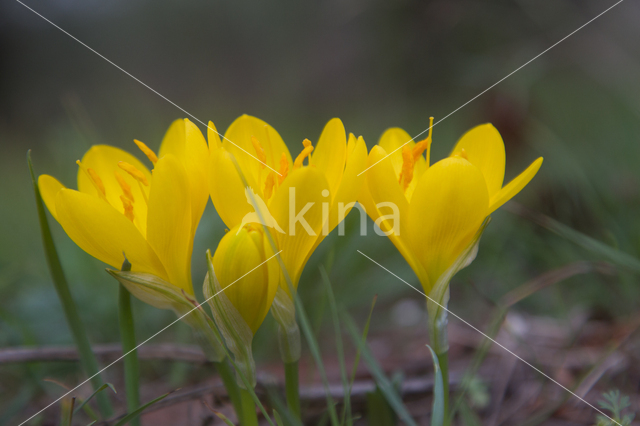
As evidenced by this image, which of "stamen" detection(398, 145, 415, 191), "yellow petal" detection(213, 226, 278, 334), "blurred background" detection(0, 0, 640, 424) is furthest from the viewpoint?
"blurred background" detection(0, 0, 640, 424)

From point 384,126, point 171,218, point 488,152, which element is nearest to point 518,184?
point 488,152

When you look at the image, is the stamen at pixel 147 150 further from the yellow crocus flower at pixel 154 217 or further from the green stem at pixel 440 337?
the green stem at pixel 440 337

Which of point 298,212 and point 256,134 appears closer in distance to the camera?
point 298,212

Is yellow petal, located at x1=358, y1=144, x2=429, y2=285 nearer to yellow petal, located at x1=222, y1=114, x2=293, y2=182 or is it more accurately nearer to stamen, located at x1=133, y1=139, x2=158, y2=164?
yellow petal, located at x1=222, y1=114, x2=293, y2=182

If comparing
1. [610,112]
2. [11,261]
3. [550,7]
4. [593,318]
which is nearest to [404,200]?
[593,318]

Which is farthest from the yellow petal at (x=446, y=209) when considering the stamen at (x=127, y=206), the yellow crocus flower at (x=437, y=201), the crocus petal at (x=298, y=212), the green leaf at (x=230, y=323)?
the stamen at (x=127, y=206)

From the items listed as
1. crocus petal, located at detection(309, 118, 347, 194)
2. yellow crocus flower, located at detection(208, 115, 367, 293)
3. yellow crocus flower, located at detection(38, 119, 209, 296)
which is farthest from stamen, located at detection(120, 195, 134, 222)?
crocus petal, located at detection(309, 118, 347, 194)

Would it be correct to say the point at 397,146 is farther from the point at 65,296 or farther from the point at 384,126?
the point at 384,126
